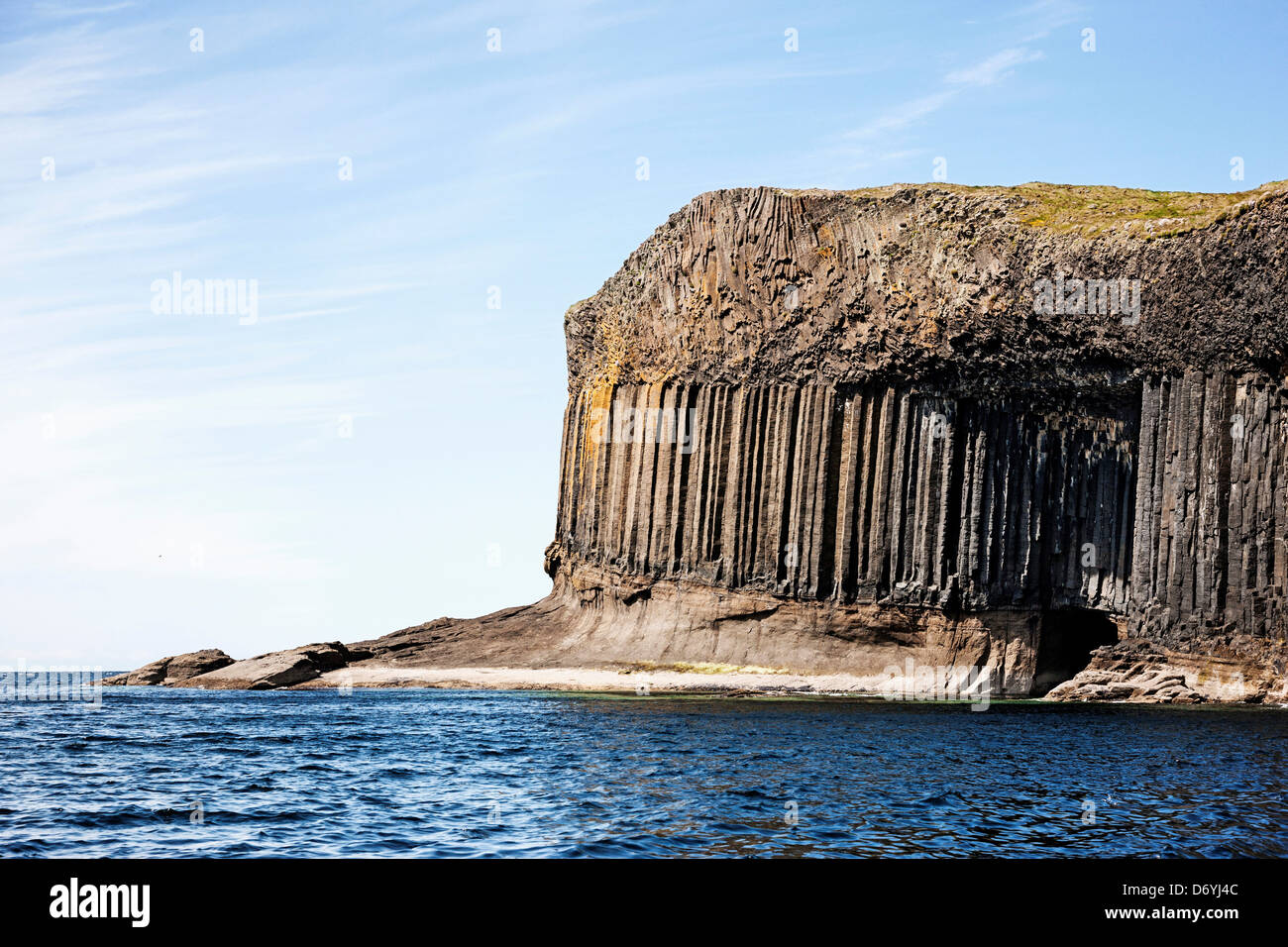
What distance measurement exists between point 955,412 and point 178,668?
4964 centimetres

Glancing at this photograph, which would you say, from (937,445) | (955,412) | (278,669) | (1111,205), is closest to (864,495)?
(937,445)

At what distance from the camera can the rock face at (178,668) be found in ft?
240

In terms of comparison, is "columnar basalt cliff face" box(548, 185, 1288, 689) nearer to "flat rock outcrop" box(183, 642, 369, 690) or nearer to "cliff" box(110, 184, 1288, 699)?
"cliff" box(110, 184, 1288, 699)

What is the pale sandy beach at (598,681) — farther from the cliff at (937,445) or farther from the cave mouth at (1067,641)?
the cave mouth at (1067,641)

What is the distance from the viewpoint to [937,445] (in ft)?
187

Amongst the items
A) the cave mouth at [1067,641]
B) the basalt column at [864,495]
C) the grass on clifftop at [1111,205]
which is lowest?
the cave mouth at [1067,641]

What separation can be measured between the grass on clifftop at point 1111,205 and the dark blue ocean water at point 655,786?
19.2 metres

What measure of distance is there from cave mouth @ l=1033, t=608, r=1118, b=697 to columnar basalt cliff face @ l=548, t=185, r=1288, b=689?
8.3 inches

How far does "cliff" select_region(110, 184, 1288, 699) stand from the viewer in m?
46.3

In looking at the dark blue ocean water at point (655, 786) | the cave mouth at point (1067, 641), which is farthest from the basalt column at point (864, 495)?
the dark blue ocean water at point (655, 786)

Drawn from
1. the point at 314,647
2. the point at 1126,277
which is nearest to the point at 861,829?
the point at 1126,277

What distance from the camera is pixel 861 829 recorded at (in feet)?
57.3

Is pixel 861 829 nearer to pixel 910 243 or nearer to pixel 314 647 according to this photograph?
pixel 910 243

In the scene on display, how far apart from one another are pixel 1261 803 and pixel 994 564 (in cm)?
3589
